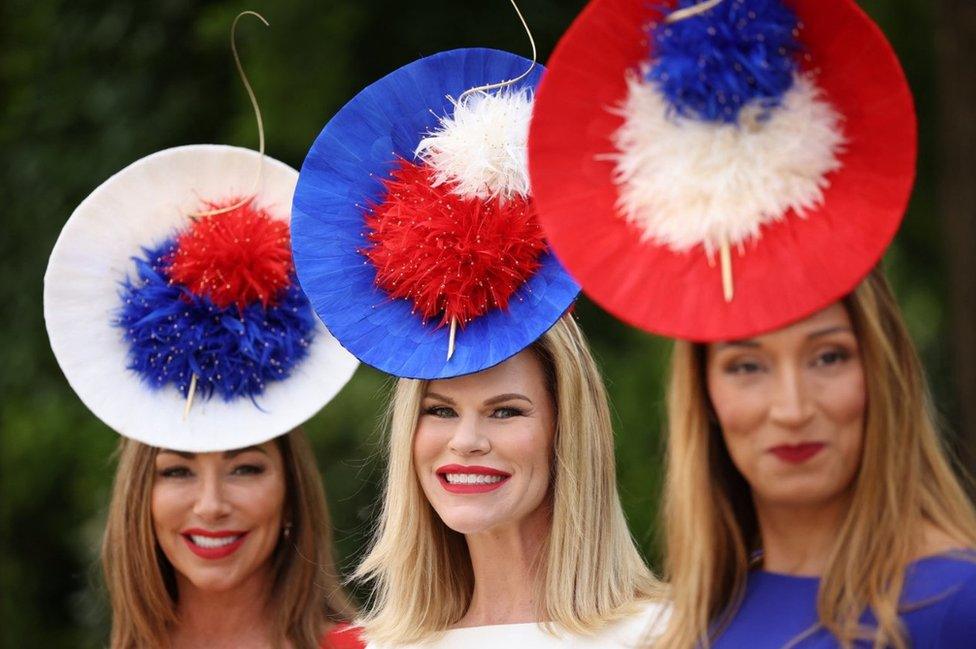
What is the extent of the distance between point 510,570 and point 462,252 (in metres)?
0.89

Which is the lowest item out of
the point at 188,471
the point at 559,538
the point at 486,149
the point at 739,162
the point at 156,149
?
the point at 559,538

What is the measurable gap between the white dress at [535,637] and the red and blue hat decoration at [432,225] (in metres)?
0.72

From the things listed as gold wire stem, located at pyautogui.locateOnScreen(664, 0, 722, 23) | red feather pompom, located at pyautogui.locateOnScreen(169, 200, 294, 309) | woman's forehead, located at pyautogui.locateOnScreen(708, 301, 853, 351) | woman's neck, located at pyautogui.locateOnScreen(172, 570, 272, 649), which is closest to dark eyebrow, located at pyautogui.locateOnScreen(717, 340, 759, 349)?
woman's forehead, located at pyautogui.locateOnScreen(708, 301, 853, 351)

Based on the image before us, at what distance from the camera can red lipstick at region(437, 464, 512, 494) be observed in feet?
13.4

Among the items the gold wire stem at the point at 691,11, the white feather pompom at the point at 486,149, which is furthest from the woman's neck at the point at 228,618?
the gold wire stem at the point at 691,11

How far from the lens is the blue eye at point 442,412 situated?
418 cm

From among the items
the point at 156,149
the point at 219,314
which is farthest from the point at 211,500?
the point at 156,149

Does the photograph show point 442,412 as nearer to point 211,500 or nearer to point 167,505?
point 211,500

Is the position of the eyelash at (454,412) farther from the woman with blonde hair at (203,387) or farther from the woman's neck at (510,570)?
the woman with blonde hair at (203,387)

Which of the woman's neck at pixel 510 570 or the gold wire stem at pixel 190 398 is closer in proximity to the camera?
the woman's neck at pixel 510 570

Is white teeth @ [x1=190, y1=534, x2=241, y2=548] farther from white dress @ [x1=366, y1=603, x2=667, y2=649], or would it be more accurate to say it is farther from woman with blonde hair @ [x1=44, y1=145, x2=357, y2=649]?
white dress @ [x1=366, y1=603, x2=667, y2=649]

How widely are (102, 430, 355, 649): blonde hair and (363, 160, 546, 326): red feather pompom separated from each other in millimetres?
1177

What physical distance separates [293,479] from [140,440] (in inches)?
20.7

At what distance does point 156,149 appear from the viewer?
30.5ft
